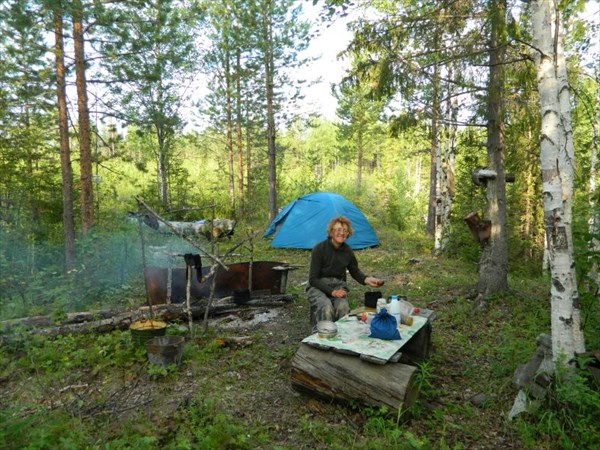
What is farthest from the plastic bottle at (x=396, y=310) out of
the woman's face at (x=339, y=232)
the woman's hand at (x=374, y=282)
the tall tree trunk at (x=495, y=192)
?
the tall tree trunk at (x=495, y=192)

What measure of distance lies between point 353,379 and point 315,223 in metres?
8.28

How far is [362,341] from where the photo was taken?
11.4 ft

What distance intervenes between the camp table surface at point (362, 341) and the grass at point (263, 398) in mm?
393

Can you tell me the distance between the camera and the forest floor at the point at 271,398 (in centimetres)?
296

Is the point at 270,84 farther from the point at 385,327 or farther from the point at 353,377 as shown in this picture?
the point at 353,377

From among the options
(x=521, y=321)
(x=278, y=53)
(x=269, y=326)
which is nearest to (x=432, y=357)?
(x=521, y=321)

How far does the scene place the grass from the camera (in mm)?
2842

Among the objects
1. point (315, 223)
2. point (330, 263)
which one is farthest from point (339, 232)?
point (315, 223)

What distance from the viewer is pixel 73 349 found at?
458 centimetres

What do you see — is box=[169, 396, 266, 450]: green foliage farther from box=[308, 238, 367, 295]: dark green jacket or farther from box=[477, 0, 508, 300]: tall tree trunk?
box=[477, 0, 508, 300]: tall tree trunk

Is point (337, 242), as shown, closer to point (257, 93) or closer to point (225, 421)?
point (225, 421)

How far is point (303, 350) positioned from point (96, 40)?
287 inches

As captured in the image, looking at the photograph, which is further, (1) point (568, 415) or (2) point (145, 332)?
(2) point (145, 332)

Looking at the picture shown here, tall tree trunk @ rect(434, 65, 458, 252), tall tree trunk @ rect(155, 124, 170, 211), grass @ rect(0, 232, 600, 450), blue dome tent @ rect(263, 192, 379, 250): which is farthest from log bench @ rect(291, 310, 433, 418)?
tall tree trunk @ rect(155, 124, 170, 211)
